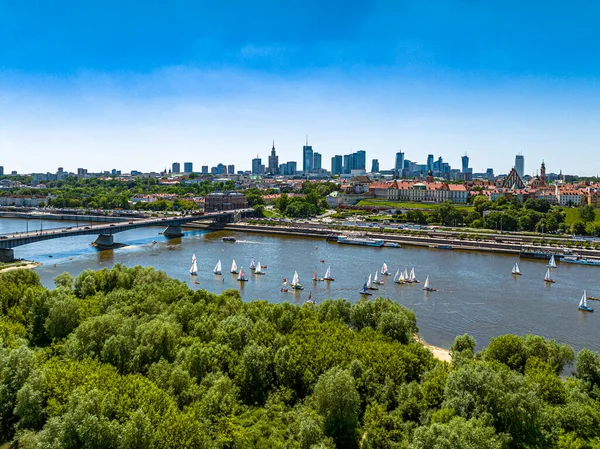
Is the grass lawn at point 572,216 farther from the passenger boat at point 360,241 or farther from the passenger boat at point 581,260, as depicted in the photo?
the passenger boat at point 360,241

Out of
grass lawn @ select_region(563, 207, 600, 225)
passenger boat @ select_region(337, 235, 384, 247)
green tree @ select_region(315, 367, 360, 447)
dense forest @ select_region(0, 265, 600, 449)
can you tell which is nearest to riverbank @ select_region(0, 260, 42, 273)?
dense forest @ select_region(0, 265, 600, 449)

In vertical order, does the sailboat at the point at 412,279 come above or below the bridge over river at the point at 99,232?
below

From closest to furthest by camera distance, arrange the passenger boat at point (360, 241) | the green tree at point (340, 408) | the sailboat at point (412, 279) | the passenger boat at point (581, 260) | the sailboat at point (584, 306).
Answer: the green tree at point (340, 408), the sailboat at point (584, 306), the sailboat at point (412, 279), the passenger boat at point (581, 260), the passenger boat at point (360, 241)

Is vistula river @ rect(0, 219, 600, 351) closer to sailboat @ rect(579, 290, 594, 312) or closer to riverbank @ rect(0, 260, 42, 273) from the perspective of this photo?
sailboat @ rect(579, 290, 594, 312)

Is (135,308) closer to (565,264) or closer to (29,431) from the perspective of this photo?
(29,431)

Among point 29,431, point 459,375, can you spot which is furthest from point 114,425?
point 459,375

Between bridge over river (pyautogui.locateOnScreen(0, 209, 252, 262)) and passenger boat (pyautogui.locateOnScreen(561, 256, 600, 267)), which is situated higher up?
bridge over river (pyautogui.locateOnScreen(0, 209, 252, 262))

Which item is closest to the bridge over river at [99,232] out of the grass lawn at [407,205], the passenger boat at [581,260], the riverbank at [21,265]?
the riverbank at [21,265]
